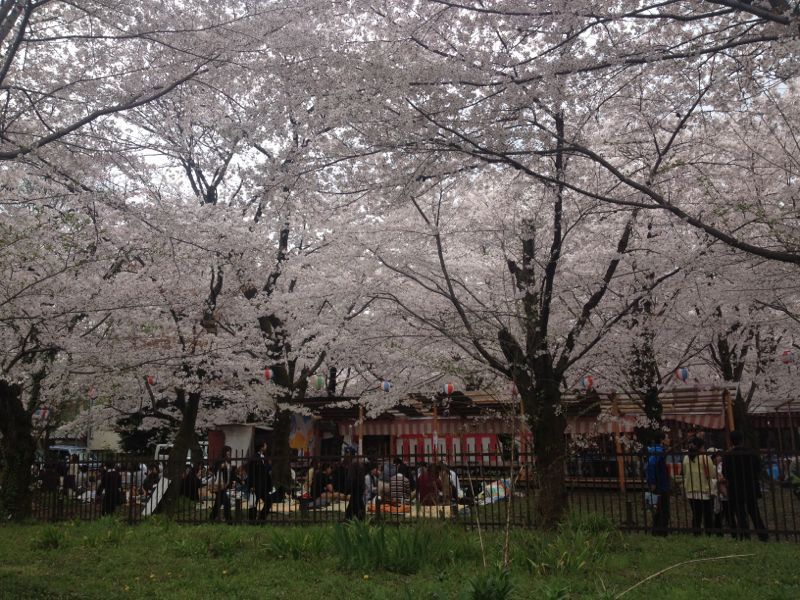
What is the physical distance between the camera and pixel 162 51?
8234mm

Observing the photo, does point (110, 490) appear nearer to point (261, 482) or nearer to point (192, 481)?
point (192, 481)

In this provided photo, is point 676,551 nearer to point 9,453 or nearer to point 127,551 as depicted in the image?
point 127,551

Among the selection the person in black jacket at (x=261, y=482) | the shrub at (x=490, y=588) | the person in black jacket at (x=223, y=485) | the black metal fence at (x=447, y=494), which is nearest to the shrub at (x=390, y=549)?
the black metal fence at (x=447, y=494)

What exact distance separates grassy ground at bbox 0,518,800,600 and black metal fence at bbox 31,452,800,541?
2.33ft

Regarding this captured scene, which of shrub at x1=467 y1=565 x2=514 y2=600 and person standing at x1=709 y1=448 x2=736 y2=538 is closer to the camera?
shrub at x1=467 y1=565 x2=514 y2=600

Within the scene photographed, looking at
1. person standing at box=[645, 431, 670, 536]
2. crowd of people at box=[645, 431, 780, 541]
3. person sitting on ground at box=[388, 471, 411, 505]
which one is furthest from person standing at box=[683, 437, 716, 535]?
person sitting on ground at box=[388, 471, 411, 505]

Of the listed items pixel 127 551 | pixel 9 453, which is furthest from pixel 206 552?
pixel 9 453

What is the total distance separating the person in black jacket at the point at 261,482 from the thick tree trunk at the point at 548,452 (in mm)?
4774

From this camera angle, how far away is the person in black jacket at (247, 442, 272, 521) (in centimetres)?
1218

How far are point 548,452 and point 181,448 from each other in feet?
29.0

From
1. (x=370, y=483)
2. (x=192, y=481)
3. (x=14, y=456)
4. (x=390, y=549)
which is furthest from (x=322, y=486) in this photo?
(x=390, y=549)

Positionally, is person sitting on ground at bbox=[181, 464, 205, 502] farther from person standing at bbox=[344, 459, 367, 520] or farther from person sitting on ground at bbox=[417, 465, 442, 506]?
person sitting on ground at bbox=[417, 465, 442, 506]

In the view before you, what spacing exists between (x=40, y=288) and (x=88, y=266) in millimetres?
905

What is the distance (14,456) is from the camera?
13.5 m
